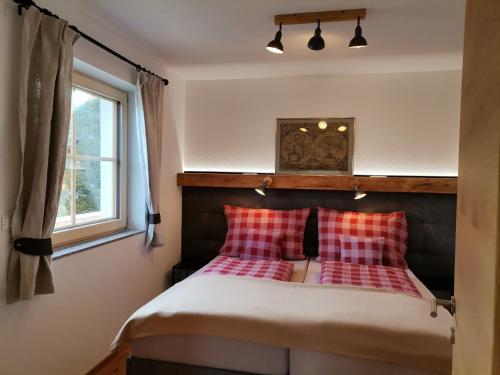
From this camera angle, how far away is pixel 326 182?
3.04 meters

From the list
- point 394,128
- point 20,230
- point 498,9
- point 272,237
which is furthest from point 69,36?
point 394,128

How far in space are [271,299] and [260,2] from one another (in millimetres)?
1563

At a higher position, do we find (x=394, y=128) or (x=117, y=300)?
(x=394, y=128)

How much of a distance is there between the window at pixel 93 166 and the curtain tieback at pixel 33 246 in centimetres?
40

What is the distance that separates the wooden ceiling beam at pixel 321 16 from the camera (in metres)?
1.90

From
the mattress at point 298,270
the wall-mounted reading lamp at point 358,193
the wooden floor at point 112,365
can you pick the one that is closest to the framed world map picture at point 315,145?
the wall-mounted reading lamp at point 358,193

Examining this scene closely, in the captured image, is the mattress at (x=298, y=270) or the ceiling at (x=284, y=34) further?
the mattress at (x=298, y=270)

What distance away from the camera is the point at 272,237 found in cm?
294

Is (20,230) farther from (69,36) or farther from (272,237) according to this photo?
(272,237)

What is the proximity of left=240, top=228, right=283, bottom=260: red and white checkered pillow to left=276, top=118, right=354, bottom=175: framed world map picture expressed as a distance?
2.05 feet

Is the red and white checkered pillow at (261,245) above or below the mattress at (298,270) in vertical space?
above

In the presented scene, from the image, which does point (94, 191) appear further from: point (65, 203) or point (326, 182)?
point (326, 182)

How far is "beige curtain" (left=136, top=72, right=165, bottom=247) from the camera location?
2.52 meters

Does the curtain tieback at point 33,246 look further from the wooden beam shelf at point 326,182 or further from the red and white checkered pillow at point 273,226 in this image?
the wooden beam shelf at point 326,182
